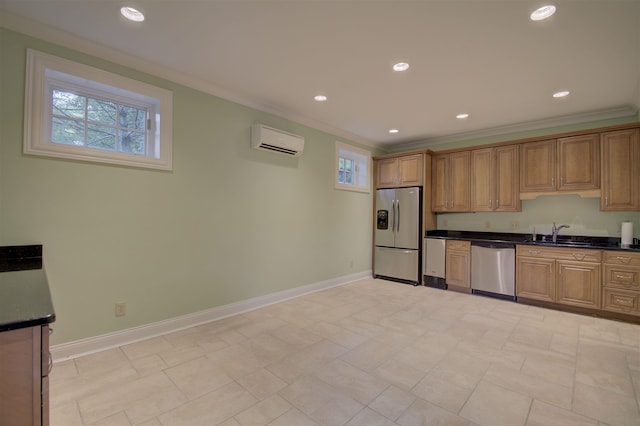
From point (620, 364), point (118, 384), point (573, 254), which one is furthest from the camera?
point (573, 254)

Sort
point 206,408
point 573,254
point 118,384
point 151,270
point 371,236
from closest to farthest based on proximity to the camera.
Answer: point 206,408 → point 118,384 → point 151,270 → point 573,254 → point 371,236

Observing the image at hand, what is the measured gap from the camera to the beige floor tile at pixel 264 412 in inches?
67.9

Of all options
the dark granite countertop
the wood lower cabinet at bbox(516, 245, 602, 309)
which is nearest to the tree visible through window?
the dark granite countertop

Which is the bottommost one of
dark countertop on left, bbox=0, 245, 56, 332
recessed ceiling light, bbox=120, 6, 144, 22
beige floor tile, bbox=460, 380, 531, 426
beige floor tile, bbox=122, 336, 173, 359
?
beige floor tile, bbox=460, 380, 531, 426

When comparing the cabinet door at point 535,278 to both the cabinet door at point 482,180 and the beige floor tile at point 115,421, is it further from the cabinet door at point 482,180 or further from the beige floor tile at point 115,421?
the beige floor tile at point 115,421

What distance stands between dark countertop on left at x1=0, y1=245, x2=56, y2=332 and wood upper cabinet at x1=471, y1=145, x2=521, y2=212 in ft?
17.2

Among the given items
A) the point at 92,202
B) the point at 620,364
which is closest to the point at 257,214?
the point at 92,202

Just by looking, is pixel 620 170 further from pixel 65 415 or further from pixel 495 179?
pixel 65 415

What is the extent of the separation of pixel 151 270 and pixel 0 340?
6.65 ft

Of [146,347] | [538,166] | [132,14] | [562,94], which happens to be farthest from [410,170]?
[146,347]

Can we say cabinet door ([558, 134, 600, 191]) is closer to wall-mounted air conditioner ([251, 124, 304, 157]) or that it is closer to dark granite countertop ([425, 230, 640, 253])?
dark granite countertop ([425, 230, 640, 253])

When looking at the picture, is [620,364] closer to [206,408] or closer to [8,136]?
[206,408]

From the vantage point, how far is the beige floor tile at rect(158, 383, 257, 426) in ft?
5.62

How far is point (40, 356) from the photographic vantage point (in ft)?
3.35
